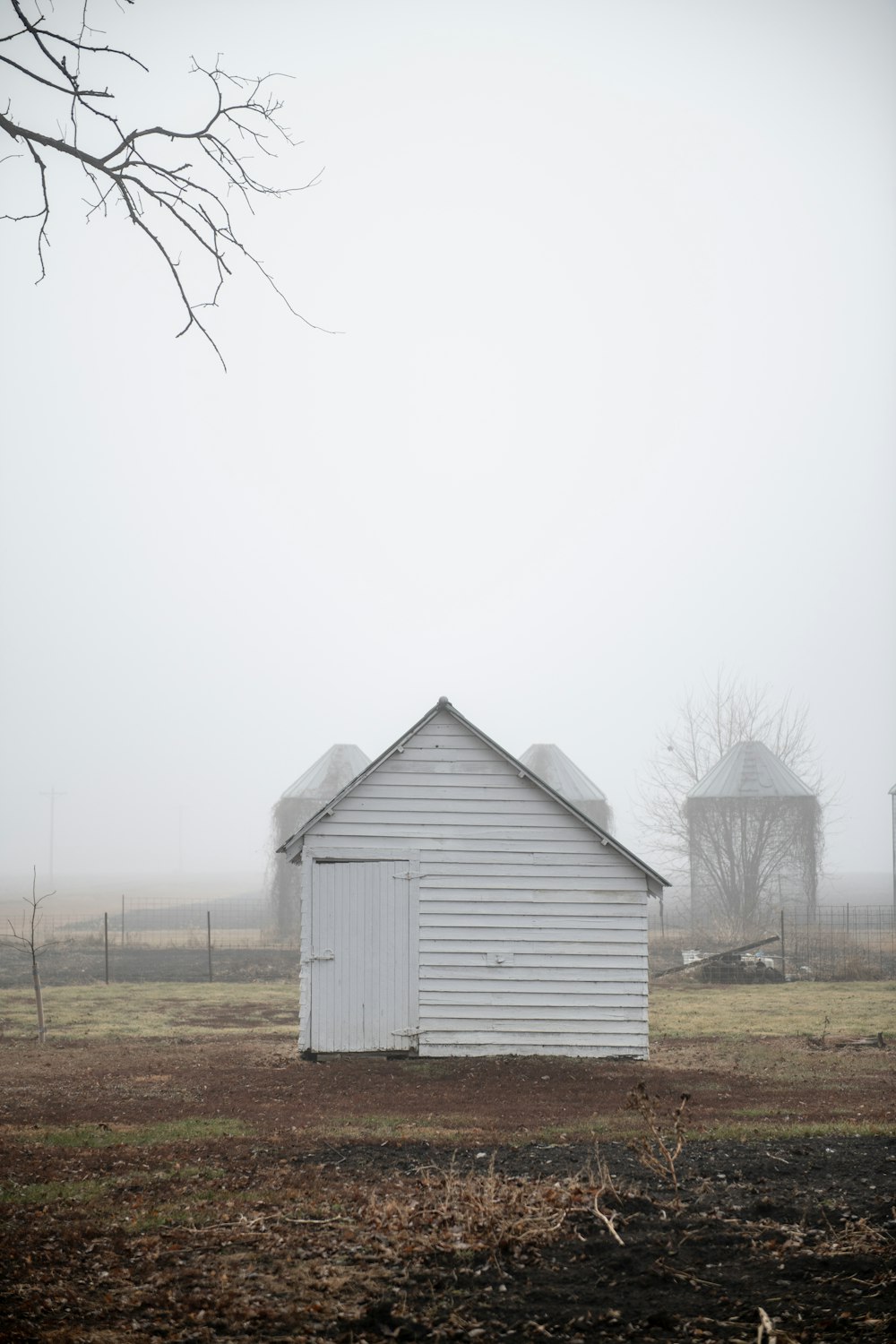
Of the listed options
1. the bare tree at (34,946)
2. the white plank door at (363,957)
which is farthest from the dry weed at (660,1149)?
the bare tree at (34,946)

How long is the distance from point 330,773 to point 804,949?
22.2 metres

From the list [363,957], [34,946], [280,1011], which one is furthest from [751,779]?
[363,957]

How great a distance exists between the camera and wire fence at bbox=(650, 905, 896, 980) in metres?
32.9

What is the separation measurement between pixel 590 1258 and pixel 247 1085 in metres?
9.72

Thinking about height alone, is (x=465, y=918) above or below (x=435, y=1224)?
above

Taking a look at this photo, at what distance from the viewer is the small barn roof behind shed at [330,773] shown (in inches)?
1989

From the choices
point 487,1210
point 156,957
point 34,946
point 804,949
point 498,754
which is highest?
point 498,754

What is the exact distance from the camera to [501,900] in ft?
58.3

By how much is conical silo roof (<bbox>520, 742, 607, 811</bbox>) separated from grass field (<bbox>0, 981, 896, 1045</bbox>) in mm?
22120

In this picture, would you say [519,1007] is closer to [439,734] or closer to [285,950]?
[439,734]

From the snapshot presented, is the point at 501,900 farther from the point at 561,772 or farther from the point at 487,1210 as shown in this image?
the point at 561,772

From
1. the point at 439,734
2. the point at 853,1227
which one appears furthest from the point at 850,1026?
the point at 853,1227

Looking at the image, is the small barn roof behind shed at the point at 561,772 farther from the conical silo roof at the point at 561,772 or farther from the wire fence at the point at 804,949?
the wire fence at the point at 804,949

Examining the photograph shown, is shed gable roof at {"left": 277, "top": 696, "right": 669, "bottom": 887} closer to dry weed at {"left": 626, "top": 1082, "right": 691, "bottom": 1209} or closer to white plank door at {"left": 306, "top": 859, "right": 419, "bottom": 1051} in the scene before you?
white plank door at {"left": 306, "top": 859, "right": 419, "bottom": 1051}
